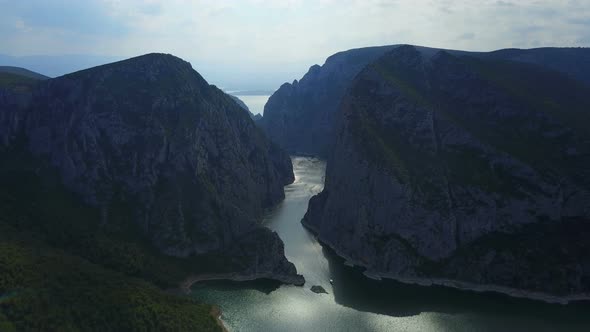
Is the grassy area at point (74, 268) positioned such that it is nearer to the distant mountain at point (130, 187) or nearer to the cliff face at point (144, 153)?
the distant mountain at point (130, 187)

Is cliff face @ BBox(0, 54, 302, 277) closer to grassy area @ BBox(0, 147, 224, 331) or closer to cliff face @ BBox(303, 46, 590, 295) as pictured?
grassy area @ BBox(0, 147, 224, 331)

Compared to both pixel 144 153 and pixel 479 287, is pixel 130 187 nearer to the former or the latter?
pixel 144 153

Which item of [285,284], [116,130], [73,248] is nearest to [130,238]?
[73,248]

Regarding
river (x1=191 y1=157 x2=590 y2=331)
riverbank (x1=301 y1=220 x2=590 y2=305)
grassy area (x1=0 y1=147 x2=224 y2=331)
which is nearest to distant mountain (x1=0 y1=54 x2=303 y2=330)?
grassy area (x1=0 y1=147 x2=224 y2=331)

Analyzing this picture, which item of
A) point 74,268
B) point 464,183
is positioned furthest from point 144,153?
point 464,183

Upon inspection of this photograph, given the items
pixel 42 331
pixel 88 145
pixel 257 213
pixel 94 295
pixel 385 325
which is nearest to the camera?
pixel 42 331

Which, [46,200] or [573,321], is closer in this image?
[573,321]

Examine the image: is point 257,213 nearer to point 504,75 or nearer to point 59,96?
point 59,96
